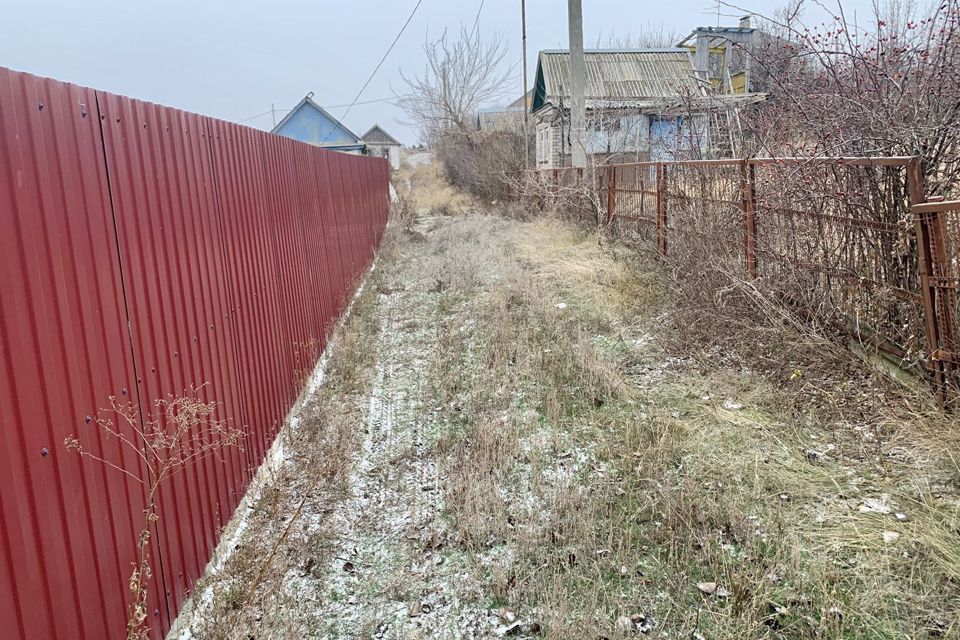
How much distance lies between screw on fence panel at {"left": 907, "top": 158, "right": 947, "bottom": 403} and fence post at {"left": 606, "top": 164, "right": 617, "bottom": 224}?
721 cm

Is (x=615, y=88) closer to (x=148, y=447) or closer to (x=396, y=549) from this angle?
(x=396, y=549)

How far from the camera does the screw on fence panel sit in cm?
373


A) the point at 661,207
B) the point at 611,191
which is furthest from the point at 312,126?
the point at 661,207

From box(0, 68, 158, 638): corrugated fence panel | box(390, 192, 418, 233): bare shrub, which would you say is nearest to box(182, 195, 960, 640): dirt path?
box(0, 68, 158, 638): corrugated fence panel

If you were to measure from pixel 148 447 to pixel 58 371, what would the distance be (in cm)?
70

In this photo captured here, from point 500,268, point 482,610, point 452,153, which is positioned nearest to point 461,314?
point 500,268

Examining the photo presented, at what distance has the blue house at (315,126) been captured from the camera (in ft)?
151

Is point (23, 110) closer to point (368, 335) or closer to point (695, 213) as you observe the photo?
point (368, 335)

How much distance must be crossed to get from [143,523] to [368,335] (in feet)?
16.3

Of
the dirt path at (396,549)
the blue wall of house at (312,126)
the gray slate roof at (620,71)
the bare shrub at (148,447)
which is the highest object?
the blue wall of house at (312,126)

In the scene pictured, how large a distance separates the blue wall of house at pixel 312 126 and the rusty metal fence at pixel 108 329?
44.2 meters

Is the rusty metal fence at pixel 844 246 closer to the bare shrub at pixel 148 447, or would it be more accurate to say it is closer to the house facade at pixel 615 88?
the bare shrub at pixel 148 447

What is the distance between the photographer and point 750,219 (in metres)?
5.88

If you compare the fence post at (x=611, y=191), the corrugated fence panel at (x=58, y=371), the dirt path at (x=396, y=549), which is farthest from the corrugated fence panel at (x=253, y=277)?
the fence post at (x=611, y=191)
